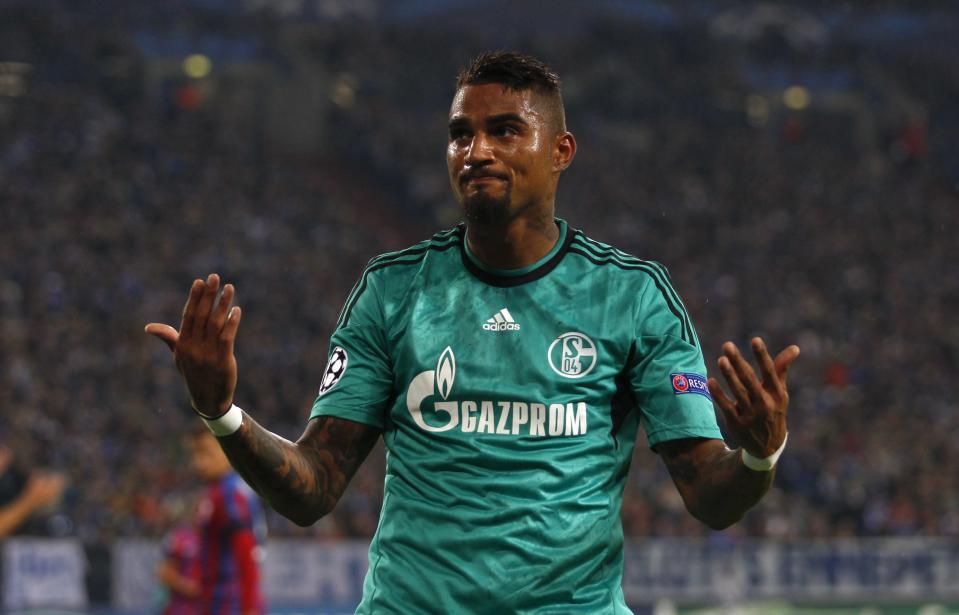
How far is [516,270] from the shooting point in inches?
139

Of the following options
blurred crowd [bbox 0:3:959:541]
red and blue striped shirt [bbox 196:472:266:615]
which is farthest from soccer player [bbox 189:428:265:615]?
blurred crowd [bbox 0:3:959:541]

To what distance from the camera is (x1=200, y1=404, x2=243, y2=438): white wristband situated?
3.15 m

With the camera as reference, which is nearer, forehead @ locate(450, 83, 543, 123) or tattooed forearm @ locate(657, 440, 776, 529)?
tattooed forearm @ locate(657, 440, 776, 529)

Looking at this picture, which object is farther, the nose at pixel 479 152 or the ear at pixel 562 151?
the ear at pixel 562 151

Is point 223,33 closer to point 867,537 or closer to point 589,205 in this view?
point 589,205

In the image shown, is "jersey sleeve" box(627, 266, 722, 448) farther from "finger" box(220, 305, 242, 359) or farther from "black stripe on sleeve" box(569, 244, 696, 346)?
"finger" box(220, 305, 242, 359)

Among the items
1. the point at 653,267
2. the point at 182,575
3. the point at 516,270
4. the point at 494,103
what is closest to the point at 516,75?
the point at 494,103

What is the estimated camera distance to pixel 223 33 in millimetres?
31906

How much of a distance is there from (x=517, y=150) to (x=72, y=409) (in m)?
15.6

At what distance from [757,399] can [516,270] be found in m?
0.73

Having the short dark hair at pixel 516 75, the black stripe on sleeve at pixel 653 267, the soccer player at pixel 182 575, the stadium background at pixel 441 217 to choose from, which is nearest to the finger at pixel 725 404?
the black stripe on sleeve at pixel 653 267

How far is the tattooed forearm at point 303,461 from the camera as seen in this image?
3.22 m

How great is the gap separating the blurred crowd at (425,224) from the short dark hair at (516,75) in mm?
12076

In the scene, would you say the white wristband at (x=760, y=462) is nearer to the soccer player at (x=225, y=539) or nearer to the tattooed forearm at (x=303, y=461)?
the tattooed forearm at (x=303, y=461)
